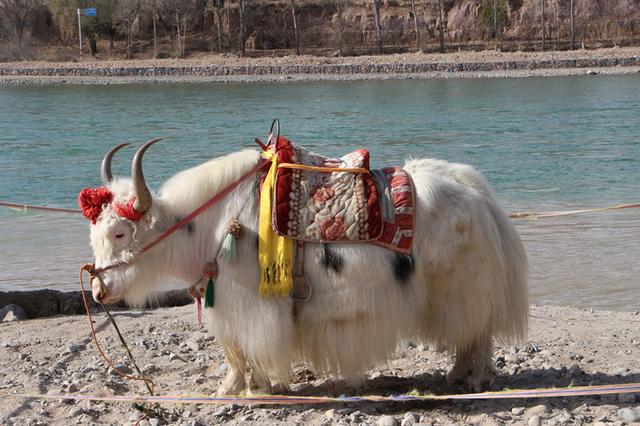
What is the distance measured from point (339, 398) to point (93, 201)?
4.16 feet

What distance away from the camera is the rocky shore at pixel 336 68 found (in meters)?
41.1

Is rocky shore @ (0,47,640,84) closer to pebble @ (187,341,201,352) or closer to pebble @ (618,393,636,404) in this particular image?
pebble @ (187,341,201,352)

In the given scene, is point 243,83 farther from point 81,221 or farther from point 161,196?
point 161,196

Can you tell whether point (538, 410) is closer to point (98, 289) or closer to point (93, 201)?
point (98, 289)

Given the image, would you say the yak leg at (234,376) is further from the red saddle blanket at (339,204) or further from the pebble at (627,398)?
the pebble at (627,398)

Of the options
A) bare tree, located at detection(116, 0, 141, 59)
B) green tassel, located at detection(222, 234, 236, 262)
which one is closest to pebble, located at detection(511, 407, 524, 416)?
green tassel, located at detection(222, 234, 236, 262)

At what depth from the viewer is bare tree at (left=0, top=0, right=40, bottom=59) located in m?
54.0

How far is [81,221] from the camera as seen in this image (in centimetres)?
985

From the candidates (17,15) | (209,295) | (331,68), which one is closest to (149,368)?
(209,295)

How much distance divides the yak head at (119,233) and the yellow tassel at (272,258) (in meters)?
0.45

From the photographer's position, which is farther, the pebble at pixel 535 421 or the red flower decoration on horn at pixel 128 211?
the red flower decoration on horn at pixel 128 211

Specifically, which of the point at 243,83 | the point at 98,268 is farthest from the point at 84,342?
the point at 243,83

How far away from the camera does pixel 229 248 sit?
365cm

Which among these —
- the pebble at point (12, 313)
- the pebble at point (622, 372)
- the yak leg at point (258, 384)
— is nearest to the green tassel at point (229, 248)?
the yak leg at point (258, 384)
